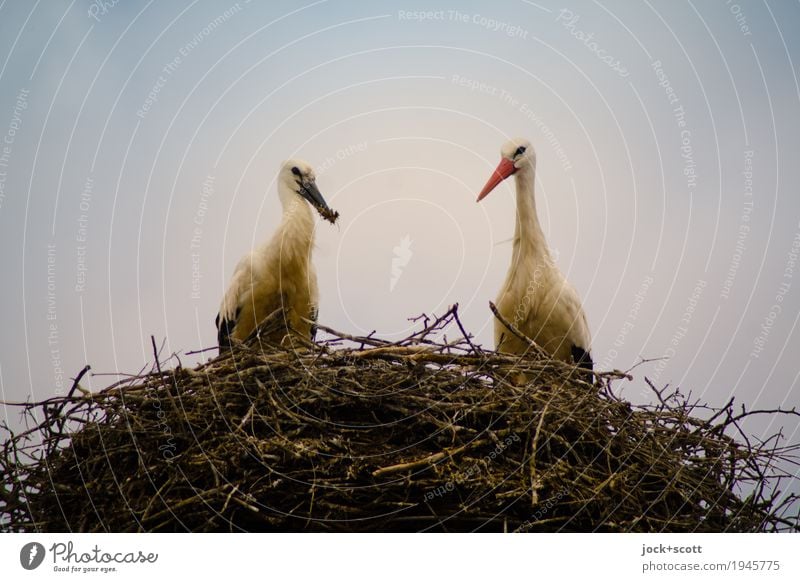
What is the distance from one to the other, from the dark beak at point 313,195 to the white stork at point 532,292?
0.55m

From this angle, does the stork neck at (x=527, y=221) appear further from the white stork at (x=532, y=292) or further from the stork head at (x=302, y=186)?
the stork head at (x=302, y=186)

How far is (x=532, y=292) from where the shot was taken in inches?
126

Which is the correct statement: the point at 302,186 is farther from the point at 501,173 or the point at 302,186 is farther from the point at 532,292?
the point at 532,292

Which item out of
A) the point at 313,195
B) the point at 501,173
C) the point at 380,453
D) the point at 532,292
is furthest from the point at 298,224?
the point at 380,453

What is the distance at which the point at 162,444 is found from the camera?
2.31 meters

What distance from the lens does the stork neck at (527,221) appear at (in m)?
3.30

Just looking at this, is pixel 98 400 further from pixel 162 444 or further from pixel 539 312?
pixel 539 312

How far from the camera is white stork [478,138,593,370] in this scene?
10.5ft

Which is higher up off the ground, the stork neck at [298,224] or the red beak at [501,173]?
the red beak at [501,173]

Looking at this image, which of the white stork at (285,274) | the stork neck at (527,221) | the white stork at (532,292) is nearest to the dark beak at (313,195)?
the white stork at (285,274)

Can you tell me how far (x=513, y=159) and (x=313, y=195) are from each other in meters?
0.71

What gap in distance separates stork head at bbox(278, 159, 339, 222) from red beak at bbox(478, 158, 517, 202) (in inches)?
21.3

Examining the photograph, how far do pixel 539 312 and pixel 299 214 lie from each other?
0.91 meters

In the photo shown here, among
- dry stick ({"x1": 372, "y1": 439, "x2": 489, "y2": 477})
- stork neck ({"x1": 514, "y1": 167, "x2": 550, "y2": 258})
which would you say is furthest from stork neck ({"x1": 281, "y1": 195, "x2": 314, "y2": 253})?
dry stick ({"x1": 372, "y1": 439, "x2": 489, "y2": 477})
